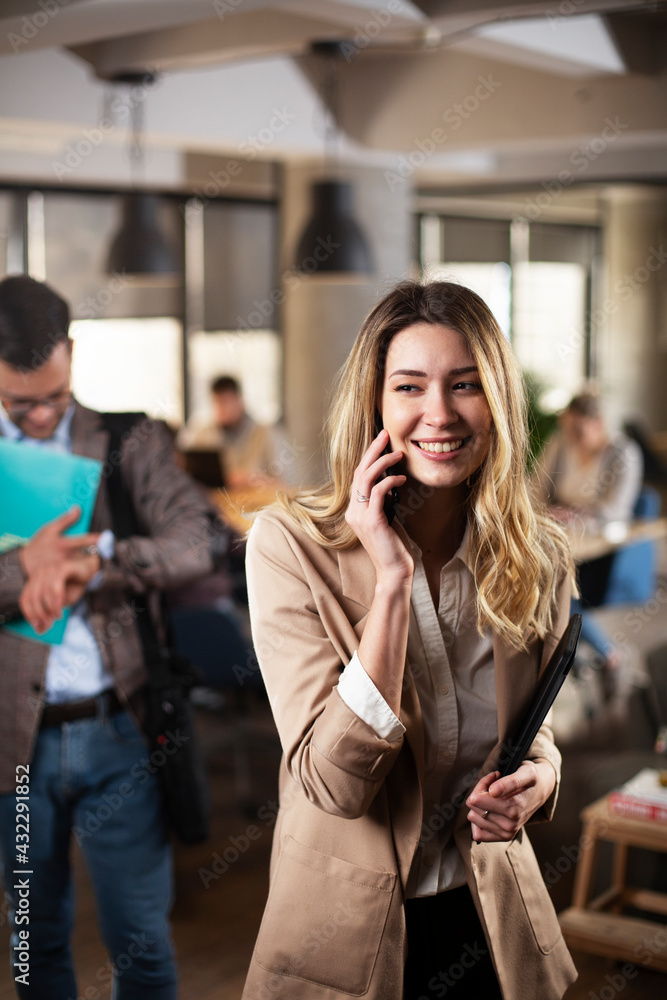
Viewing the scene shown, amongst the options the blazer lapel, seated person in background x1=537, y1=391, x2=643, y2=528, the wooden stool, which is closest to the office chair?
the wooden stool

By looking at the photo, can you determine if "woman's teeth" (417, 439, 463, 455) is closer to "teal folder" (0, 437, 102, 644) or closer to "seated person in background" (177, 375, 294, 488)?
"teal folder" (0, 437, 102, 644)

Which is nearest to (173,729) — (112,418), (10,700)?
(10,700)

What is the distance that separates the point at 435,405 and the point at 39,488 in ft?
3.78

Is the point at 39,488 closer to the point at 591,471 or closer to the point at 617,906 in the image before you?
the point at 617,906

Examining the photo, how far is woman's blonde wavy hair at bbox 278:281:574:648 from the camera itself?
Answer: 1467 mm

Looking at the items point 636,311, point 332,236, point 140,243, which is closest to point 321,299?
point 140,243

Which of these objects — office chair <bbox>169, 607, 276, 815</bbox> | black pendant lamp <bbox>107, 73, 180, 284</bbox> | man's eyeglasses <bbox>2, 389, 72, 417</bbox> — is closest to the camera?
man's eyeglasses <bbox>2, 389, 72, 417</bbox>

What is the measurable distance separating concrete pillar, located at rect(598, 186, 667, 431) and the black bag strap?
35.6ft

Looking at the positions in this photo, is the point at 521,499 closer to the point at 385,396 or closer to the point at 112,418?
the point at 385,396

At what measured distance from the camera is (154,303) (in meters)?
8.70

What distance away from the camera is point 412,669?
1.50 metres

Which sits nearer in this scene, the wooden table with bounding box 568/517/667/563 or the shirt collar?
the shirt collar

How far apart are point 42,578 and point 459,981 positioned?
1.17m

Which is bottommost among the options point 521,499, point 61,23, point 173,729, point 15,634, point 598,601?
point 598,601
